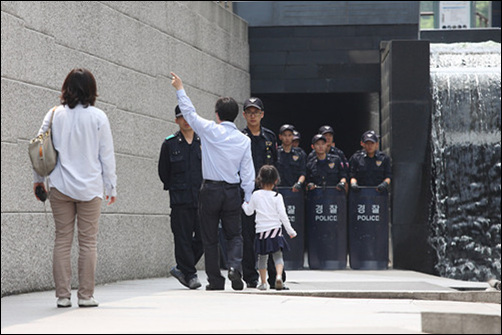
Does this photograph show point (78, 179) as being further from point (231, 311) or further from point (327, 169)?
point (327, 169)

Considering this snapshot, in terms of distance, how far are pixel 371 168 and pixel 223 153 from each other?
18.2 feet

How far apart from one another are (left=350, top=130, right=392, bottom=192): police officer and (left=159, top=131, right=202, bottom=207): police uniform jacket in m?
4.67

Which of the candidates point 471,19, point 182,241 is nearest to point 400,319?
point 182,241

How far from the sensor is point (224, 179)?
8.46 m

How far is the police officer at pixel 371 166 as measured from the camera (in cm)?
1351

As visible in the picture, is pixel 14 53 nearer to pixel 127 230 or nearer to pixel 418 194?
pixel 127 230

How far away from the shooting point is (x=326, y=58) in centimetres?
1587

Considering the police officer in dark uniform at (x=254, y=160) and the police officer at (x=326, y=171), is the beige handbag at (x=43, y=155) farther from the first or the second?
the police officer at (x=326, y=171)

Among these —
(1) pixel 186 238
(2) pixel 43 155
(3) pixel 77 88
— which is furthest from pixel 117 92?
(2) pixel 43 155

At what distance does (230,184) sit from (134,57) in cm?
308

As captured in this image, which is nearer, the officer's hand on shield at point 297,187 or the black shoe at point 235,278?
the black shoe at point 235,278

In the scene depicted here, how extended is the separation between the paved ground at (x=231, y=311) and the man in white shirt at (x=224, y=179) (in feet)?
1.28

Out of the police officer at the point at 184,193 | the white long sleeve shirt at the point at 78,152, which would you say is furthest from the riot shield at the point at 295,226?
the white long sleeve shirt at the point at 78,152

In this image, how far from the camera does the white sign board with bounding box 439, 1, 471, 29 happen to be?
25.0 metres
